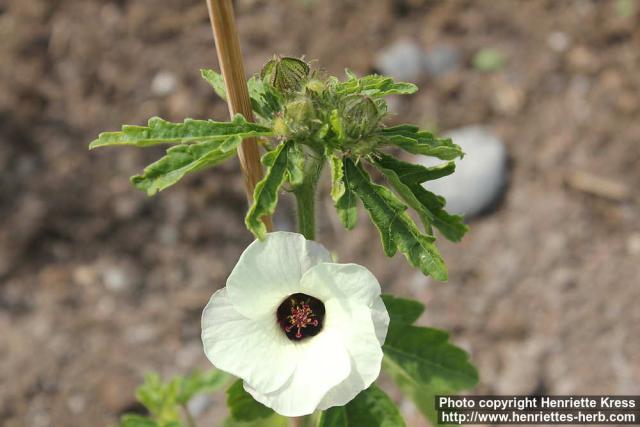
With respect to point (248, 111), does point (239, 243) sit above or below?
above

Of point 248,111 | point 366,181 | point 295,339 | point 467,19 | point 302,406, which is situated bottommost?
point 302,406

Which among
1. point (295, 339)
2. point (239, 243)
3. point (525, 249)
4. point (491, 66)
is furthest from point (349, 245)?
point (295, 339)

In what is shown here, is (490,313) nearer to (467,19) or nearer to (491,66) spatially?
(491,66)

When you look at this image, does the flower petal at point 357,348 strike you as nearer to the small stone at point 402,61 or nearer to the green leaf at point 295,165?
the green leaf at point 295,165

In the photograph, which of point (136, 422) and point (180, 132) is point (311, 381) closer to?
point (180, 132)

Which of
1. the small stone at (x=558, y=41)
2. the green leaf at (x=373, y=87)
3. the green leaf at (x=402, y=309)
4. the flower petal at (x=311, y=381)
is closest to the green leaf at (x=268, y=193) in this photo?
the green leaf at (x=373, y=87)

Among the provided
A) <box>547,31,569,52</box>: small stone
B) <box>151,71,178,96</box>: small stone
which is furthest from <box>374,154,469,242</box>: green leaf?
<box>547,31,569,52</box>: small stone
